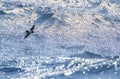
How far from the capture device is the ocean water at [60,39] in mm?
9094

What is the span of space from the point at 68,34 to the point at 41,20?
77 centimetres

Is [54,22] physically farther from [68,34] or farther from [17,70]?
[17,70]

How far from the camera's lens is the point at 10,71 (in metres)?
9.02

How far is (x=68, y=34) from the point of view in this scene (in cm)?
1084

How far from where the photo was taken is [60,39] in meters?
10.6

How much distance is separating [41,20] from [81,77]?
9.31 ft

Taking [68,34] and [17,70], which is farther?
[68,34]

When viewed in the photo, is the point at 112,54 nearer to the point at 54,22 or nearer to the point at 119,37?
the point at 119,37

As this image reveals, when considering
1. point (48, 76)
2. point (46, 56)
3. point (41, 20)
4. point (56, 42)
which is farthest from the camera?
point (41, 20)

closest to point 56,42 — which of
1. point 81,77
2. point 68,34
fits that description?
point 68,34

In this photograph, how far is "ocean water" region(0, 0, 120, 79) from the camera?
9.09 meters

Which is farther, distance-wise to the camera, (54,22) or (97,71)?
(54,22)

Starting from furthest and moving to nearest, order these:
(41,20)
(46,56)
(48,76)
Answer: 1. (41,20)
2. (46,56)
3. (48,76)

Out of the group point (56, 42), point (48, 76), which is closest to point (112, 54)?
point (56, 42)
